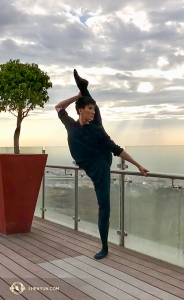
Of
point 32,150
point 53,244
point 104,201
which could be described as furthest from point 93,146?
point 32,150

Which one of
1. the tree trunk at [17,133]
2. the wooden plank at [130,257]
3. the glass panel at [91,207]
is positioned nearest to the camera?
the wooden plank at [130,257]

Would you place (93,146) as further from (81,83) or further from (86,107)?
(81,83)

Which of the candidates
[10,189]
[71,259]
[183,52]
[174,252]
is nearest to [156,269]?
[174,252]

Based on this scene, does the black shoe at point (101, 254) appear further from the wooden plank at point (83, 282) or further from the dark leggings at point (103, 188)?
the wooden plank at point (83, 282)

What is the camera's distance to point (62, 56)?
16.4 ft

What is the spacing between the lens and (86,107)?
133 inches

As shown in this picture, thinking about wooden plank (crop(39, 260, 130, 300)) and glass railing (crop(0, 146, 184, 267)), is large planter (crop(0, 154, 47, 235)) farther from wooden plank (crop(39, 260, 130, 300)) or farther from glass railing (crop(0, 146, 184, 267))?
wooden plank (crop(39, 260, 130, 300))

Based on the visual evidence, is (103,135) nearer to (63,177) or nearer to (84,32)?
(63,177)

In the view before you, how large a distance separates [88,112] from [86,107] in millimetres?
49

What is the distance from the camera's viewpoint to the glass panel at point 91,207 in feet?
13.3

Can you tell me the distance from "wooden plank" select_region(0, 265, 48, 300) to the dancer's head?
4.88 feet

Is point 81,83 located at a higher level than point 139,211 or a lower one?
higher

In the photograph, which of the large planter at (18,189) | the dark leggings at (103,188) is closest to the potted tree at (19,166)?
the large planter at (18,189)

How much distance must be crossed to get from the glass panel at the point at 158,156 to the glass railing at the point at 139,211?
Answer: 211mm
